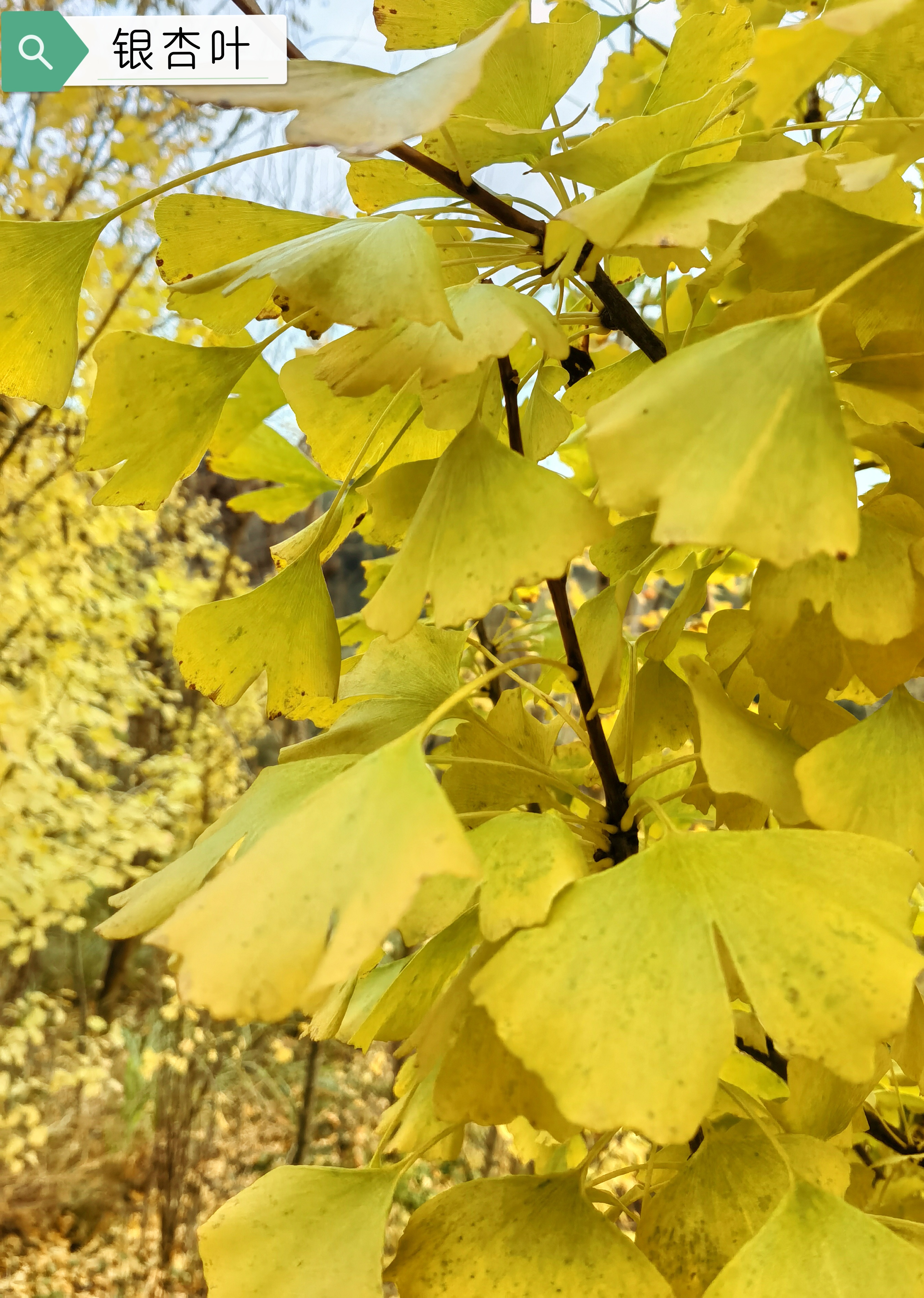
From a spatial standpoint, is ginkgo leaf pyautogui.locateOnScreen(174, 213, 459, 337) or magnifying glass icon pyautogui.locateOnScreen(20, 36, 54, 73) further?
magnifying glass icon pyautogui.locateOnScreen(20, 36, 54, 73)

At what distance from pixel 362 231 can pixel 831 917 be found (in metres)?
0.24

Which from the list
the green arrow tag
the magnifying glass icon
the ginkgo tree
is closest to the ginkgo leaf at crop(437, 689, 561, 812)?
the ginkgo tree

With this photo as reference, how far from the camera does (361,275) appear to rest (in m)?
0.25

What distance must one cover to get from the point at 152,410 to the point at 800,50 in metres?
0.24

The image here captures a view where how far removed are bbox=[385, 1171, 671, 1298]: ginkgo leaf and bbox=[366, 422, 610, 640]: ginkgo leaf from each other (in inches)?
7.7

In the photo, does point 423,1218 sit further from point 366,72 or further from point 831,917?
point 366,72

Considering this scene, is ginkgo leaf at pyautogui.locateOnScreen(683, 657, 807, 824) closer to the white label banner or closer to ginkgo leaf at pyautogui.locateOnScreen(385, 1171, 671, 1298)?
ginkgo leaf at pyautogui.locateOnScreen(385, 1171, 671, 1298)

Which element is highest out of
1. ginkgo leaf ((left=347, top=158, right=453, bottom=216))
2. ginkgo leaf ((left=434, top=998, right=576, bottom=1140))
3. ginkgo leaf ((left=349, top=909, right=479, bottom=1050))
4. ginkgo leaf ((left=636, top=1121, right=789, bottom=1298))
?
ginkgo leaf ((left=347, top=158, right=453, bottom=216))

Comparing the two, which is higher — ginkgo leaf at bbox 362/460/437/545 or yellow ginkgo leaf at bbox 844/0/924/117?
yellow ginkgo leaf at bbox 844/0/924/117

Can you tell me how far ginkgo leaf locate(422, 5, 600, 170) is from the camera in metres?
0.31

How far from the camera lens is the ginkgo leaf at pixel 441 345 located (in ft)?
0.80

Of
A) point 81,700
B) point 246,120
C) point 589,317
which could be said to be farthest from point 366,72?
point 246,120

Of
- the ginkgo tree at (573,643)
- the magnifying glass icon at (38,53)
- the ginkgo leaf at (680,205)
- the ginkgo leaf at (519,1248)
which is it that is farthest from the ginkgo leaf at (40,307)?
the magnifying glass icon at (38,53)

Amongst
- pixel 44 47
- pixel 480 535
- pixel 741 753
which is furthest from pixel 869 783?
pixel 44 47
